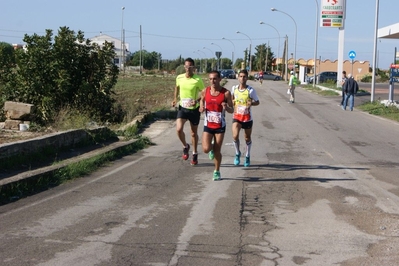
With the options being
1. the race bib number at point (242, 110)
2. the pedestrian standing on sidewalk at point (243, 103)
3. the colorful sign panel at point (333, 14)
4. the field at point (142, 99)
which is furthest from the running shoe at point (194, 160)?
the colorful sign panel at point (333, 14)

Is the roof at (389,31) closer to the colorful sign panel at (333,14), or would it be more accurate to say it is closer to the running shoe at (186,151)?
the colorful sign panel at (333,14)

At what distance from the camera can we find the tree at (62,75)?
1825 centimetres

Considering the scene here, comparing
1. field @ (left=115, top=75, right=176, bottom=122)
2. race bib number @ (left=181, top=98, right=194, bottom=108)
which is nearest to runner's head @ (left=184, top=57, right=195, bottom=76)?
race bib number @ (left=181, top=98, right=194, bottom=108)

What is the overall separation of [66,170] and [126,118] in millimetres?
9909

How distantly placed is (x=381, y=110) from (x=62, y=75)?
1563 centimetres

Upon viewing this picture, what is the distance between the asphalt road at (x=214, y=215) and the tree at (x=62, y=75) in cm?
606

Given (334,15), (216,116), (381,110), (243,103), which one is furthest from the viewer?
(334,15)

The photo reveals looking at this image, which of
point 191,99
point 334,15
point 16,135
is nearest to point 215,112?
point 191,99

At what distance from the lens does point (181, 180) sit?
1013 centimetres

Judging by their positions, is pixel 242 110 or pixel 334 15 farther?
pixel 334 15

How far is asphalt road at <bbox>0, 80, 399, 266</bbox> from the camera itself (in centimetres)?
599

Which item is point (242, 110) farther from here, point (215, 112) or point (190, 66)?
point (215, 112)

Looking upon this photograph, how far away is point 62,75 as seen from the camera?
1836 centimetres

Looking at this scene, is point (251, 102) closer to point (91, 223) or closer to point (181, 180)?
point (181, 180)
